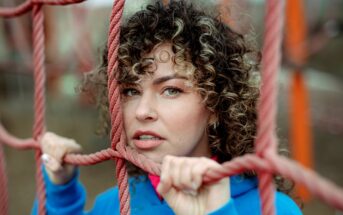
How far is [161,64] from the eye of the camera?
0.71 m

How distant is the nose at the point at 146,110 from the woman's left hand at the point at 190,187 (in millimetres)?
134

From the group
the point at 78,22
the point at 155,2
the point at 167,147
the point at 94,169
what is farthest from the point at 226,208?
the point at 94,169

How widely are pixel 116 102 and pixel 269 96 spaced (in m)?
0.24

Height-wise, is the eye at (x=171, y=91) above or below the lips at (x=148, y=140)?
above

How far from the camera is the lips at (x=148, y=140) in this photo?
68cm

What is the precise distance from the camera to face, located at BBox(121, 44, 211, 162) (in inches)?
26.7

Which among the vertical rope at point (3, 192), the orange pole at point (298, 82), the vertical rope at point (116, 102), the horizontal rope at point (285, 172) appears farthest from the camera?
the orange pole at point (298, 82)

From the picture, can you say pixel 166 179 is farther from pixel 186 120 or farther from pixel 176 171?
pixel 186 120

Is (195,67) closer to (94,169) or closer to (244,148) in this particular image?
(244,148)

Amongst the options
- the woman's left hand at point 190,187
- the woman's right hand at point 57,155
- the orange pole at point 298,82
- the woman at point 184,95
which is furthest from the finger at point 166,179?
the orange pole at point 298,82

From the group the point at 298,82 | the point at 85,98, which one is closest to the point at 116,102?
the point at 85,98

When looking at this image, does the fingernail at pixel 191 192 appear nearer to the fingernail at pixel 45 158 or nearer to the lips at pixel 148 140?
the lips at pixel 148 140

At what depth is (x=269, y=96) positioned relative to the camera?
50 cm

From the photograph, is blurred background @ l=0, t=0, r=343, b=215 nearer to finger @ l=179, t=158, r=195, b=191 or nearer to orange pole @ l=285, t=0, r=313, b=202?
orange pole @ l=285, t=0, r=313, b=202
